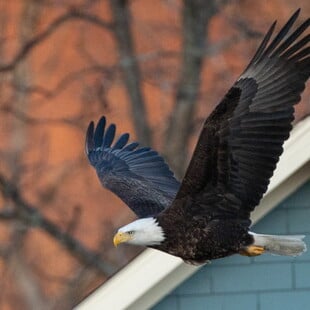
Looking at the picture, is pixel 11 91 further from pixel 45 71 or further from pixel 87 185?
pixel 45 71

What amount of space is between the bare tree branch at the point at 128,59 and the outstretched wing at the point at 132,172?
5677mm

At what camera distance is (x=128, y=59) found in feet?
64.3

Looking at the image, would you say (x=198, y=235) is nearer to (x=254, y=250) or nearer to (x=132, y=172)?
(x=254, y=250)

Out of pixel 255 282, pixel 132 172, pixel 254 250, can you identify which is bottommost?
pixel 255 282

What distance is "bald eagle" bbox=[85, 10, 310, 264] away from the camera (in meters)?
11.3

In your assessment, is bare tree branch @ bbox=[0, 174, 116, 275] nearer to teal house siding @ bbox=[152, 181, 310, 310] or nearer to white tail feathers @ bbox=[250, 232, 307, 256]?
teal house siding @ bbox=[152, 181, 310, 310]

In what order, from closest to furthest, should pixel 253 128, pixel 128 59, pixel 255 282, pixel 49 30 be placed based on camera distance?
pixel 253 128 → pixel 255 282 → pixel 49 30 → pixel 128 59

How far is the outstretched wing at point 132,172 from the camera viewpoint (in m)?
12.5

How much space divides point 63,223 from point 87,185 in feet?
3.30

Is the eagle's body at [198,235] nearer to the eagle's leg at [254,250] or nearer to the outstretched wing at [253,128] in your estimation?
the eagle's leg at [254,250]

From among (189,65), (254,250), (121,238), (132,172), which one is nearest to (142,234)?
(121,238)

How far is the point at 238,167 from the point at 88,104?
910cm

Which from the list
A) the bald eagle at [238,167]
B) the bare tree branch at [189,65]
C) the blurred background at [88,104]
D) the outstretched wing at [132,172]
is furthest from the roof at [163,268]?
the bare tree branch at [189,65]

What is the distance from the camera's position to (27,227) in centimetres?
1820
